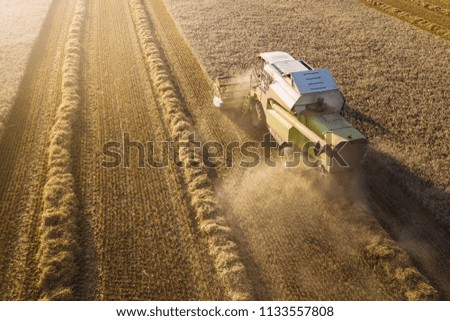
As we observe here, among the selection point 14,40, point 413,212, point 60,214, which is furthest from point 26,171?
point 14,40

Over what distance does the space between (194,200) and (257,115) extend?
530 centimetres

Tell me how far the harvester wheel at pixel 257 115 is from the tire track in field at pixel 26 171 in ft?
27.7

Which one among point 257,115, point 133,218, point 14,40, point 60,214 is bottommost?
point 133,218

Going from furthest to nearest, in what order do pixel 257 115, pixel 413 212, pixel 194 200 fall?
pixel 257 115 < pixel 194 200 < pixel 413 212

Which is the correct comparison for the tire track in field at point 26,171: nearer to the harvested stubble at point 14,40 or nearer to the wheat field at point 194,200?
the wheat field at point 194,200

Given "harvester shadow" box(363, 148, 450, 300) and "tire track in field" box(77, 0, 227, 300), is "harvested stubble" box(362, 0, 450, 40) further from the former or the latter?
"tire track in field" box(77, 0, 227, 300)

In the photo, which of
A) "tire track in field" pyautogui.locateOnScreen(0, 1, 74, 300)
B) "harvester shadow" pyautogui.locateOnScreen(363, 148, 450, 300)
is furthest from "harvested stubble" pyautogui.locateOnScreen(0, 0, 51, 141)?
"harvester shadow" pyautogui.locateOnScreen(363, 148, 450, 300)

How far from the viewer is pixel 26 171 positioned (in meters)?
12.6

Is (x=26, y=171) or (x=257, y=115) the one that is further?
(x=257, y=115)

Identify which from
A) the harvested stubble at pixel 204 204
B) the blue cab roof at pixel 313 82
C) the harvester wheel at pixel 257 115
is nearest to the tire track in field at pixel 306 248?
the harvested stubble at pixel 204 204

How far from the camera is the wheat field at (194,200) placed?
363 inches

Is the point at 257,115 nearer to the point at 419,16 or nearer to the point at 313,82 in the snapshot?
the point at 313,82

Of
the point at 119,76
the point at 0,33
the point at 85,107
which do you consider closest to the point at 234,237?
the point at 85,107

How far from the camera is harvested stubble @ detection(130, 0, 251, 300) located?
30.1ft
